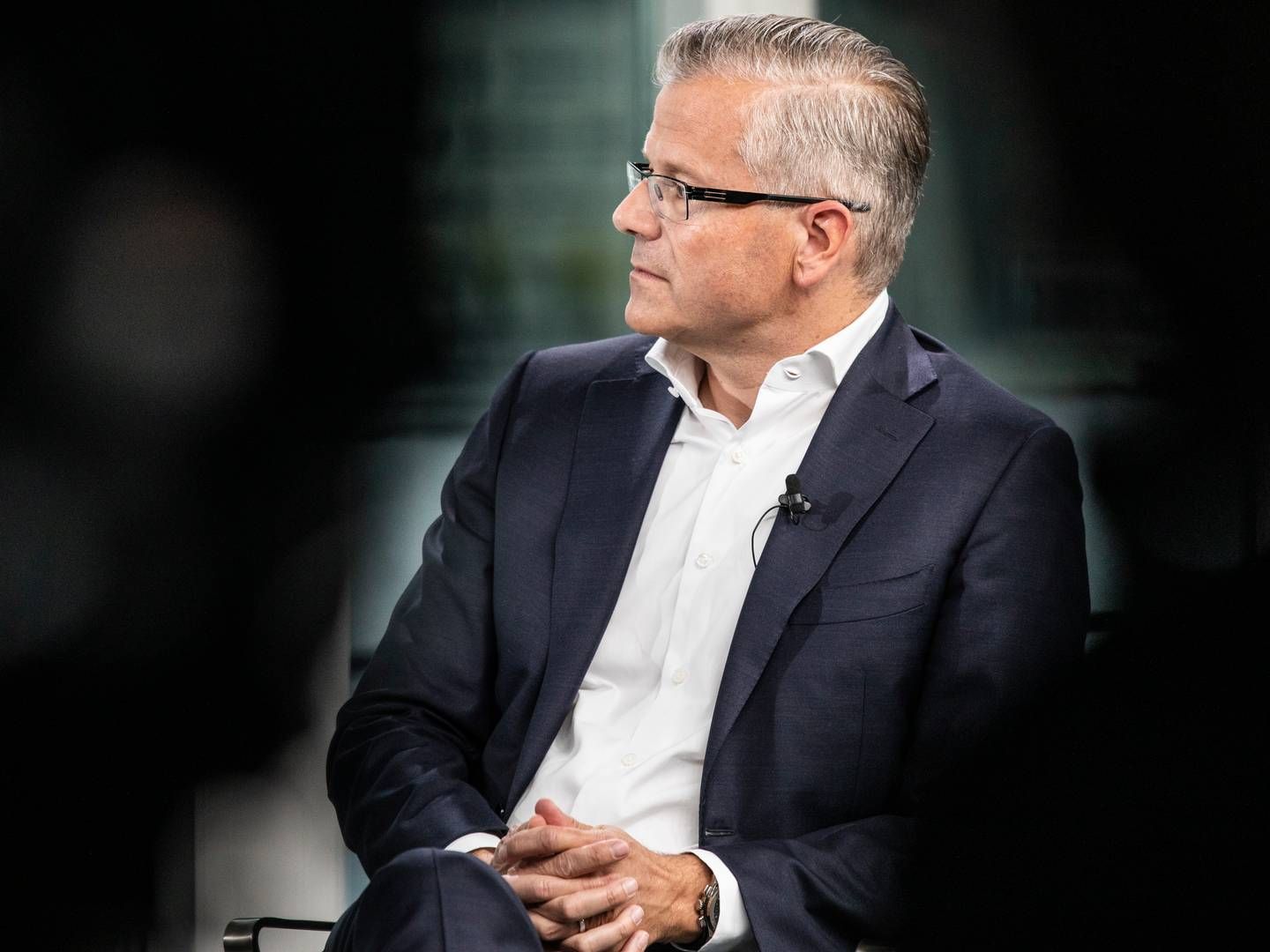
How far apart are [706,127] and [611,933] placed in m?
1.01

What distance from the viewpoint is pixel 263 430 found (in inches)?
101

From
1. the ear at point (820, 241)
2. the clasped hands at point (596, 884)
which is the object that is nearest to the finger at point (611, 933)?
the clasped hands at point (596, 884)

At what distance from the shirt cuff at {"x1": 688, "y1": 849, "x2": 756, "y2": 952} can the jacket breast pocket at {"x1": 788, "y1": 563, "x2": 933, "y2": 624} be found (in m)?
0.32

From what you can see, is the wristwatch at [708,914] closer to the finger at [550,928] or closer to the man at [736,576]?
the man at [736,576]

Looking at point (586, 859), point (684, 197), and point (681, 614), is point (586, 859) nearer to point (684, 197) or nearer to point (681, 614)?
point (681, 614)

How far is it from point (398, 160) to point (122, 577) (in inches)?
34.6

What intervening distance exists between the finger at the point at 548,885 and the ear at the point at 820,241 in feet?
2.68

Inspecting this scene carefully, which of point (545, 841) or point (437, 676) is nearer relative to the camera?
point (545, 841)

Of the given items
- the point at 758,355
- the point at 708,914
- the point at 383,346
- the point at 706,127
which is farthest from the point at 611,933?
the point at 383,346

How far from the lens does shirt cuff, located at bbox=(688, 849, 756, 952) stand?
1.65 meters

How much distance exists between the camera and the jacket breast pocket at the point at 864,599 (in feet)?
5.72

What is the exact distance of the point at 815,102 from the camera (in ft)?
6.05

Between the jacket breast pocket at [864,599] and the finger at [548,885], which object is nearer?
the finger at [548,885]

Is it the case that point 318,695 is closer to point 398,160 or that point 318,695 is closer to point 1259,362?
point 398,160
